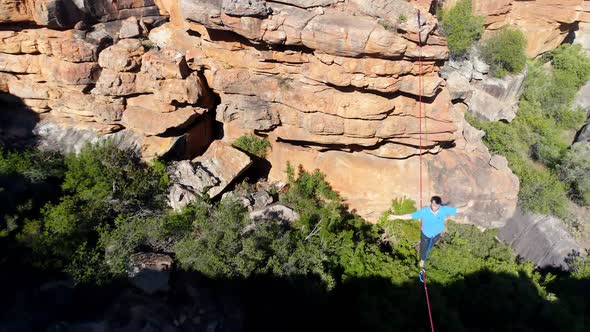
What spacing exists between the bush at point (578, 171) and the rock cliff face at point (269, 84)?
260 inches

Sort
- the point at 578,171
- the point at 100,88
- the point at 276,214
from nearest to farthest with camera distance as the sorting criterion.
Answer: the point at 100,88
the point at 276,214
the point at 578,171

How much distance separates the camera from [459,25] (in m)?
17.2

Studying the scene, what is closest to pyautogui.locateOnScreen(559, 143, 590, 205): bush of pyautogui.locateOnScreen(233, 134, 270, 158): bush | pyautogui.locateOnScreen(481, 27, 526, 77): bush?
pyautogui.locateOnScreen(481, 27, 526, 77): bush

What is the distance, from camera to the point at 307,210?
12375 millimetres

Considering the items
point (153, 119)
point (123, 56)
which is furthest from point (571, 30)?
point (123, 56)

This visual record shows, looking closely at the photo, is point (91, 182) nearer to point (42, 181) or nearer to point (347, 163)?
point (42, 181)

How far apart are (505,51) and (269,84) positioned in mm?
13821

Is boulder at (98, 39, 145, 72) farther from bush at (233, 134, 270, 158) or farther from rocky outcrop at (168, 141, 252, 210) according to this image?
bush at (233, 134, 270, 158)

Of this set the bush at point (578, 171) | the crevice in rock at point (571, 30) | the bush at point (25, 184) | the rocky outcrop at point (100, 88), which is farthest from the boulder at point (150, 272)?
the crevice in rock at point (571, 30)

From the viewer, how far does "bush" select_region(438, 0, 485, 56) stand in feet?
56.0

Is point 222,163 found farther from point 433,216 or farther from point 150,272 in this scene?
point 433,216

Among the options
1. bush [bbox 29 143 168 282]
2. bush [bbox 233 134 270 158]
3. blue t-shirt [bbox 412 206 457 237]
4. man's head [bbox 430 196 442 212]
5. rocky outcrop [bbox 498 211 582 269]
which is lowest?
rocky outcrop [bbox 498 211 582 269]

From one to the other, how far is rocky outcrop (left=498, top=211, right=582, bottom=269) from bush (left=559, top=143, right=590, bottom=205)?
4.04 meters

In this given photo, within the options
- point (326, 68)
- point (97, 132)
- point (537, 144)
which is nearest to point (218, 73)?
point (326, 68)
